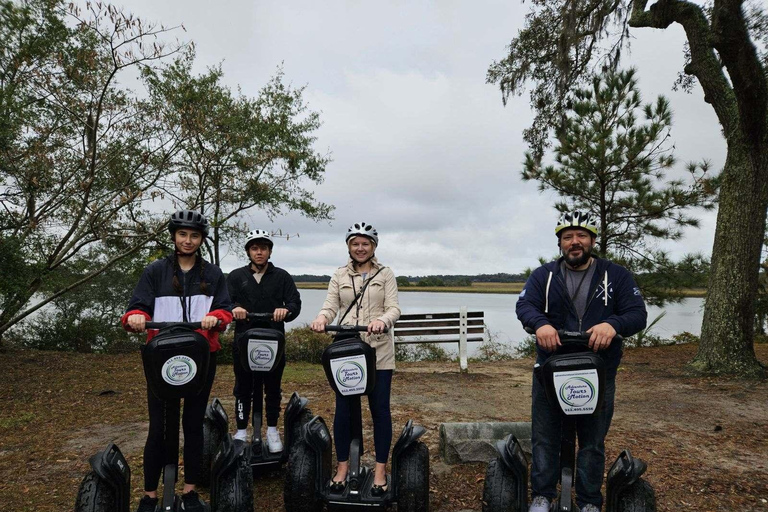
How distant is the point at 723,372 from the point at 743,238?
1.96 meters

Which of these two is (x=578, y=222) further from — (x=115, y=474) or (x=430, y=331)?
(x=430, y=331)

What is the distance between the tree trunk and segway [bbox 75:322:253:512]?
7.38 meters

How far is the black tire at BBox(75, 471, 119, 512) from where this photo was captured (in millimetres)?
2385

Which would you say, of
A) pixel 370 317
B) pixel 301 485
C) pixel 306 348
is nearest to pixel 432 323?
pixel 306 348

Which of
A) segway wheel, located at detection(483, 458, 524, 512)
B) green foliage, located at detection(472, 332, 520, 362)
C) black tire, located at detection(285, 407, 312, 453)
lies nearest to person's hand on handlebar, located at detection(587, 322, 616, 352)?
segway wheel, located at detection(483, 458, 524, 512)

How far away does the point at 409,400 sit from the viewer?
620cm

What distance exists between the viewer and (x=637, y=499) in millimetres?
2443

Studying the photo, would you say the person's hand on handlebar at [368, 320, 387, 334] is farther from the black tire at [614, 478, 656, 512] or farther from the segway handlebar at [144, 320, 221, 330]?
the black tire at [614, 478, 656, 512]

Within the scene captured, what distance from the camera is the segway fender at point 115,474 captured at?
2444mm

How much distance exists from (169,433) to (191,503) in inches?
15.6

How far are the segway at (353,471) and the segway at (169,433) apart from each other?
31 cm

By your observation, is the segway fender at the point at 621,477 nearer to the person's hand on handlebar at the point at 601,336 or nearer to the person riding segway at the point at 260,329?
the person's hand on handlebar at the point at 601,336

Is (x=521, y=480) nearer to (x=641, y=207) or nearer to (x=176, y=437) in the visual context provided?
(x=176, y=437)

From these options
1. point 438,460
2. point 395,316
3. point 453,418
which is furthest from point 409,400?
point 395,316
